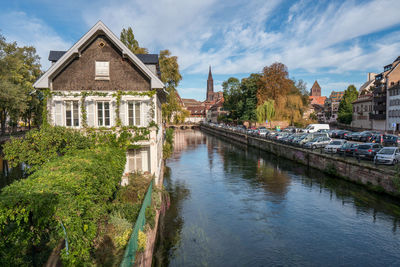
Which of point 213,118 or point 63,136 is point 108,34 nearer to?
point 63,136

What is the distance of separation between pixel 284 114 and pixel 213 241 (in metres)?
62.8

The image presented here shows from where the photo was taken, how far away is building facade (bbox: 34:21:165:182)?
17812 millimetres

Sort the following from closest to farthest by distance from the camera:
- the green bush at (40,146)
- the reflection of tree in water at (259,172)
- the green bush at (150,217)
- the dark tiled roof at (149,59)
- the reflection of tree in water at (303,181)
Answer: the green bush at (150,217) → the green bush at (40,146) → the reflection of tree in water at (303,181) → the dark tiled roof at (149,59) → the reflection of tree in water at (259,172)

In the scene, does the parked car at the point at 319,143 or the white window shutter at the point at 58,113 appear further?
the parked car at the point at 319,143

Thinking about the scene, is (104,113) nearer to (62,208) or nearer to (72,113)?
(72,113)

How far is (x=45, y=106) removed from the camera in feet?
59.0

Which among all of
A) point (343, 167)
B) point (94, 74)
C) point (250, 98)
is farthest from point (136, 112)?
point (250, 98)

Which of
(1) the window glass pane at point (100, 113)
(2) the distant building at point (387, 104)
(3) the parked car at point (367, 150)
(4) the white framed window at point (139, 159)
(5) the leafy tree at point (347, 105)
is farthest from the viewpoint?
(5) the leafy tree at point (347, 105)

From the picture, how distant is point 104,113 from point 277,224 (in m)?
12.4

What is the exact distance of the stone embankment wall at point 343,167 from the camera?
21.1m

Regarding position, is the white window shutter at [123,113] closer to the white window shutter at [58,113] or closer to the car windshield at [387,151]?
the white window shutter at [58,113]

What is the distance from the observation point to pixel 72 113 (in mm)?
18125

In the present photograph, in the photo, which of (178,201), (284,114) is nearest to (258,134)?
(284,114)

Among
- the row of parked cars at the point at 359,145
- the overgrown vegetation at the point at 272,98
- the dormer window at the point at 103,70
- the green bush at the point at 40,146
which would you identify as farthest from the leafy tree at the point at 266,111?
the green bush at the point at 40,146
